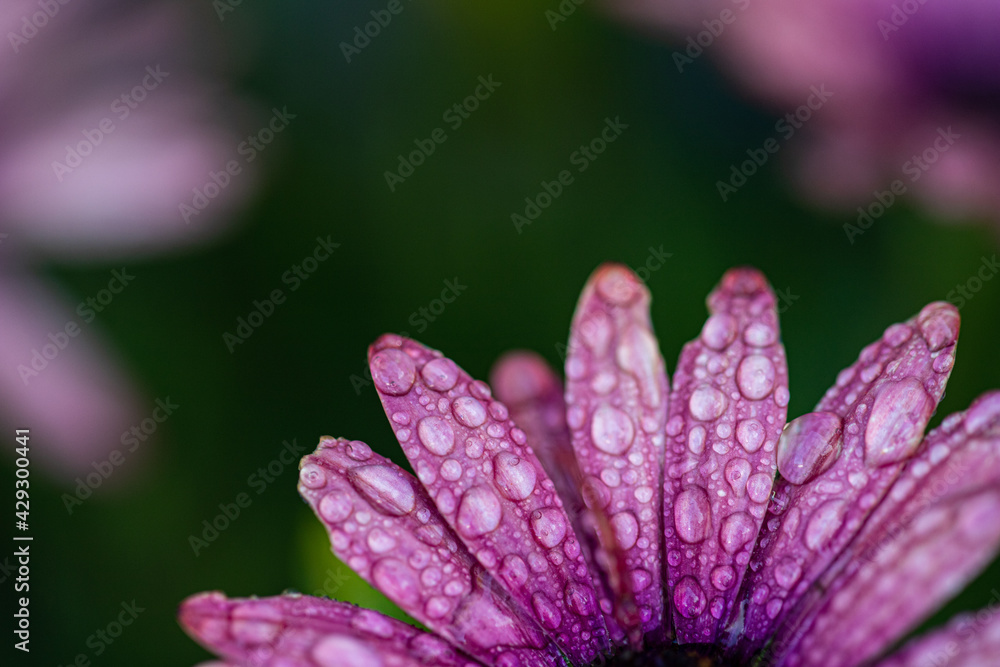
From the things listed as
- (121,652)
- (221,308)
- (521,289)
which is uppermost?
(521,289)

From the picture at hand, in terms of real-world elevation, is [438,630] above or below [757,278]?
below

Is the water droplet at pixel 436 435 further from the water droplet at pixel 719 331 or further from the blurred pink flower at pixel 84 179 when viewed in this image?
the blurred pink flower at pixel 84 179

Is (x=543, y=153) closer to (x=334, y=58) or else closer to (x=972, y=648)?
(x=334, y=58)

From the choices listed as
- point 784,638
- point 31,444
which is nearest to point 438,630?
point 784,638
